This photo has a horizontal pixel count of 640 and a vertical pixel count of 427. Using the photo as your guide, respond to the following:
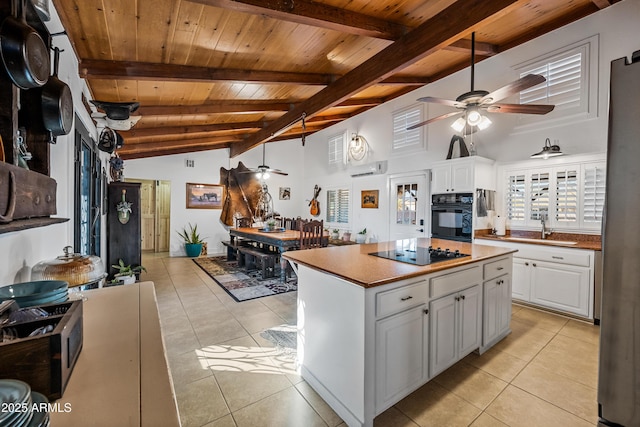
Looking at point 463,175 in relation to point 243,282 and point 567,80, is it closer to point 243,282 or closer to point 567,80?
point 567,80

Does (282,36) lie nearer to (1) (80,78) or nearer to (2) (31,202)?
(1) (80,78)

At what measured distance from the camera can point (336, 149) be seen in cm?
730

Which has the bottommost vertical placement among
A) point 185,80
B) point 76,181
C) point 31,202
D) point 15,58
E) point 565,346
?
point 565,346

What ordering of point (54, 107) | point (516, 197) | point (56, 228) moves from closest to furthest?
1. point (54, 107)
2. point (56, 228)
3. point (516, 197)

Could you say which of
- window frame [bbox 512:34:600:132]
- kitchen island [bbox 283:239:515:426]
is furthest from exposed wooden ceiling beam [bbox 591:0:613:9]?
kitchen island [bbox 283:239:515:426]

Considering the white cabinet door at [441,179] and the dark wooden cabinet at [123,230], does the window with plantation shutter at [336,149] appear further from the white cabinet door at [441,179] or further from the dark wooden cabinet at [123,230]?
the dark wooden cabinet at [123,230]

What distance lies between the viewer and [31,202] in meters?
0.91

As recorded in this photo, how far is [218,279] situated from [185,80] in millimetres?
3223

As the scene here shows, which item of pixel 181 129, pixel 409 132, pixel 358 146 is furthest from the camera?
pixel 358 146

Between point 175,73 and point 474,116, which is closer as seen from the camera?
point 474,116

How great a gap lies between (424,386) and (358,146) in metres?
5.26

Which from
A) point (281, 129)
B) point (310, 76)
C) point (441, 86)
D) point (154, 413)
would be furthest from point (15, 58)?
point (441, 86)

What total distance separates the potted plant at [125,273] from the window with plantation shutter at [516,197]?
5.50 meters

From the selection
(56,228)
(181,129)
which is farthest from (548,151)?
(181,129)
